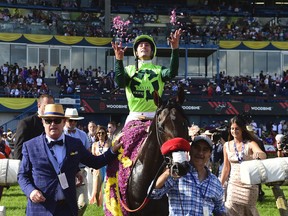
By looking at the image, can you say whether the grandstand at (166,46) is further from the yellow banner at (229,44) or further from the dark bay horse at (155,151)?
the dark bay horse at (155,151)

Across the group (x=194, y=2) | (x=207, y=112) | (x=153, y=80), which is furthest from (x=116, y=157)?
(x=194, y=2)

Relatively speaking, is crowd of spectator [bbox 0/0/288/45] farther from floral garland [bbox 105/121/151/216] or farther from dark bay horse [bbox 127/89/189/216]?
dark bay horse [bbox 127/89/189/216]

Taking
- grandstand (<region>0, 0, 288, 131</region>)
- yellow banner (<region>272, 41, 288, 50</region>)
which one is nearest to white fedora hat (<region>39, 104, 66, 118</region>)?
grandstand (<region>0, 0, 288, 131</region>)

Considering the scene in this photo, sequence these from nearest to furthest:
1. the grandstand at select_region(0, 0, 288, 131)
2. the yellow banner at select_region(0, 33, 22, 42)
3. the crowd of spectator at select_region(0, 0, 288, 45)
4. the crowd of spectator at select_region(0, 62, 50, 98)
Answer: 1. the crowd of spectator at select_region(0, 62, 50, 98)
2. the grandstand at select_region(0, 0, 288, 131)
3. the yellow banner at select_region(0, 33, 22, 42)
4. the crowd of spectator at select_region(0, 0, 288, 45)

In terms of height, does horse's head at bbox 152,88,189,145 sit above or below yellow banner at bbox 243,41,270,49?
below

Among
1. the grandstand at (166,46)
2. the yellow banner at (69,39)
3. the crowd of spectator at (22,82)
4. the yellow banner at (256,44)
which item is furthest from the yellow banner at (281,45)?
the crowd of spectator at (22,82)

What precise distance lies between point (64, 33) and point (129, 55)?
17.2 feet

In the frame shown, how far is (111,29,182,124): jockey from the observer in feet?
25.5

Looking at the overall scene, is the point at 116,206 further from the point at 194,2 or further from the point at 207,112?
the point at 194,2

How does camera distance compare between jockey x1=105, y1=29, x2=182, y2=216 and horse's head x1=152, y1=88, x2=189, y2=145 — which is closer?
horse's head x1=152, y1=88, x2=189, y2=145

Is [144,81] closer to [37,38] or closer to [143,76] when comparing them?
[143,76]

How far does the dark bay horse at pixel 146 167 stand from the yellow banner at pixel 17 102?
108 feet

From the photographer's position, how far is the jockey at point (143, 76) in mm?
7758

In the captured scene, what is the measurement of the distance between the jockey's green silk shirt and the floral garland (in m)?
0.44
